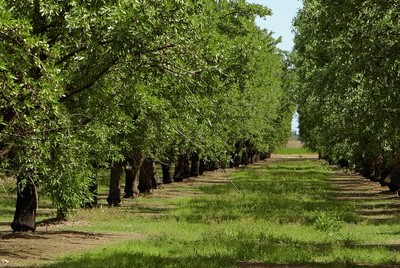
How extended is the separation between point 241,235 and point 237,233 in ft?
3.05

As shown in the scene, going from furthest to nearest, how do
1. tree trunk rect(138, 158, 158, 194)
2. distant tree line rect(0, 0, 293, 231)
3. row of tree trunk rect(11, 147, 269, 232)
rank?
tree trunk rect(138, 158, 158, 194)
row of tree trunk rect(11, 147, 269, 232)
distant tree line rect(0, 0, 293, 231)

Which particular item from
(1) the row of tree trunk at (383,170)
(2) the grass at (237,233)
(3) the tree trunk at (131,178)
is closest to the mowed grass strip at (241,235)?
(2) the grass at (237,233)

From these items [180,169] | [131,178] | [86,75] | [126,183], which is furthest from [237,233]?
[180,169]

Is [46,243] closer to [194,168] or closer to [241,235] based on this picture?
[241,235]

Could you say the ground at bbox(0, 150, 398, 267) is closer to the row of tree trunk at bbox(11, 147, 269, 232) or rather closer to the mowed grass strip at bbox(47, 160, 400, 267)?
the row of tree trunk at bbox(11, 147, 269, 232)

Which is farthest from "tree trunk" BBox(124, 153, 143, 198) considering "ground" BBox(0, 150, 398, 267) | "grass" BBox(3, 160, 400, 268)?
"ground" BBox(0, 150, 398, 267)

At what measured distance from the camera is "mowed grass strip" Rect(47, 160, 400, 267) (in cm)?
1964

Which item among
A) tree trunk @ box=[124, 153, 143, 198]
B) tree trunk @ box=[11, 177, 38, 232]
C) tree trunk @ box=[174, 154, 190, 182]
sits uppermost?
tree trunk @ box=[174, 154, 190, 182]

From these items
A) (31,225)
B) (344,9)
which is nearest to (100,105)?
(344,9)

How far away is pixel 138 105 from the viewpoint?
19.4 meters

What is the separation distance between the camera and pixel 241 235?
85.4ft

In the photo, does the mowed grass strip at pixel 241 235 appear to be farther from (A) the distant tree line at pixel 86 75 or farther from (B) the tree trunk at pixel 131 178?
(A) the distant tree line at pixel 86 75

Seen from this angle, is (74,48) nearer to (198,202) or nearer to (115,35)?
(115,35)

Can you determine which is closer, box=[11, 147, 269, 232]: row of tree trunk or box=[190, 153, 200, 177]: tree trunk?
box=[11, 147, 269, 232]: row of tree trunk
